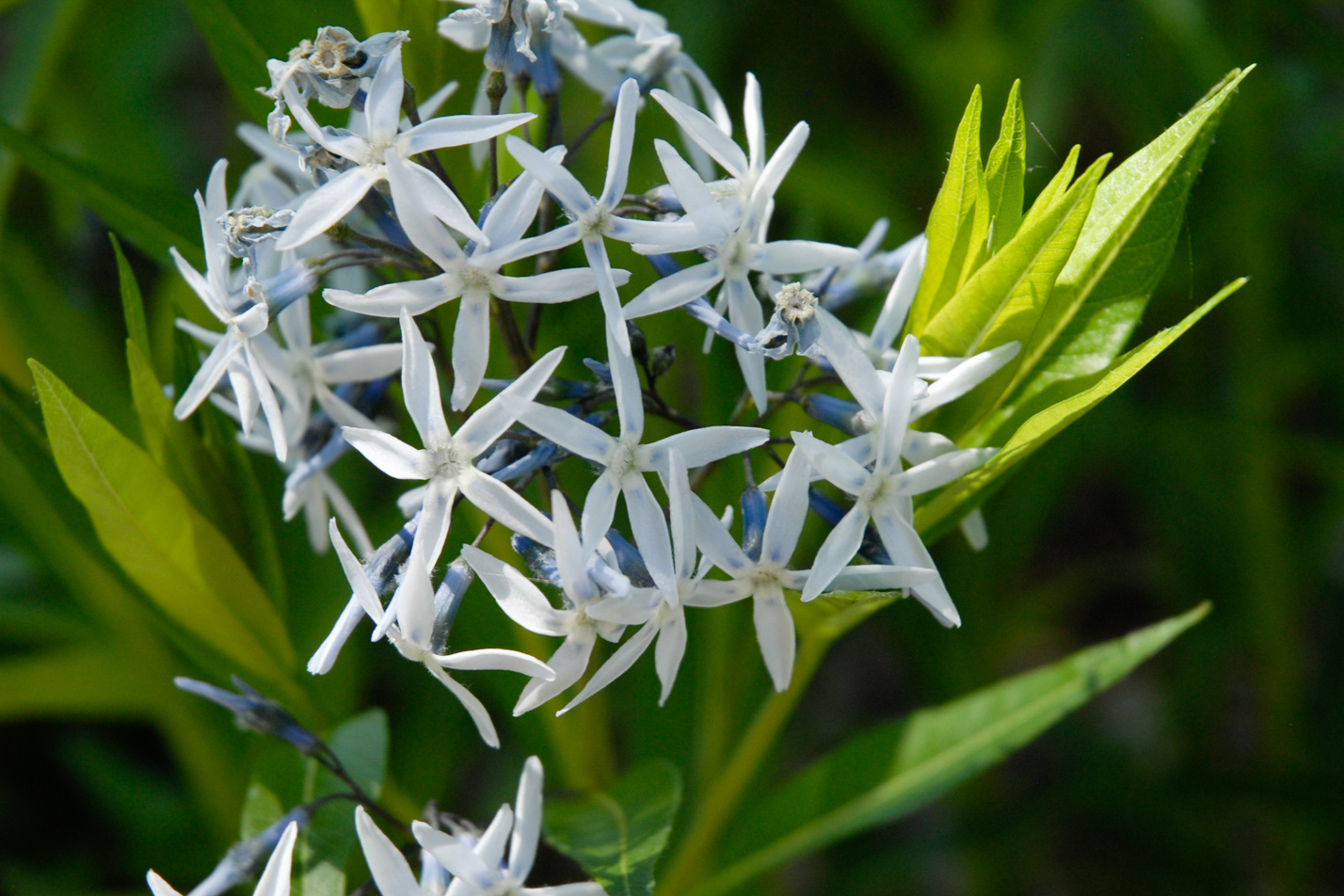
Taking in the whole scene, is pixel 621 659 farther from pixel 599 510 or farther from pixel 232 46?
pixel 232 46

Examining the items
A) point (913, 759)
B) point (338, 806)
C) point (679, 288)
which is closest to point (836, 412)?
point (679, 288)

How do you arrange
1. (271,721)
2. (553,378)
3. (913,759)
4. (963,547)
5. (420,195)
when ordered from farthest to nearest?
(963,547) → (913,759) → (271,721) → (553,378) → (420,195)

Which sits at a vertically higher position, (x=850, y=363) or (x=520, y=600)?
(x=850, y=363)

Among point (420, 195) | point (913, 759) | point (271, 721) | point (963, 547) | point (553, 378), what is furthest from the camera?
point (963, 547)

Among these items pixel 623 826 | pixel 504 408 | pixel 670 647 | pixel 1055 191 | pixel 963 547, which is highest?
pixel 1055 191

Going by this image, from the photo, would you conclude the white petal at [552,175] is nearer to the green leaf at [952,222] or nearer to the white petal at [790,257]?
the white petal at [790,257]

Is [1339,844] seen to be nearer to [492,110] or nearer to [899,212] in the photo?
[899,212]

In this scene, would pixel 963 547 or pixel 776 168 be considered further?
pixel 963 547
